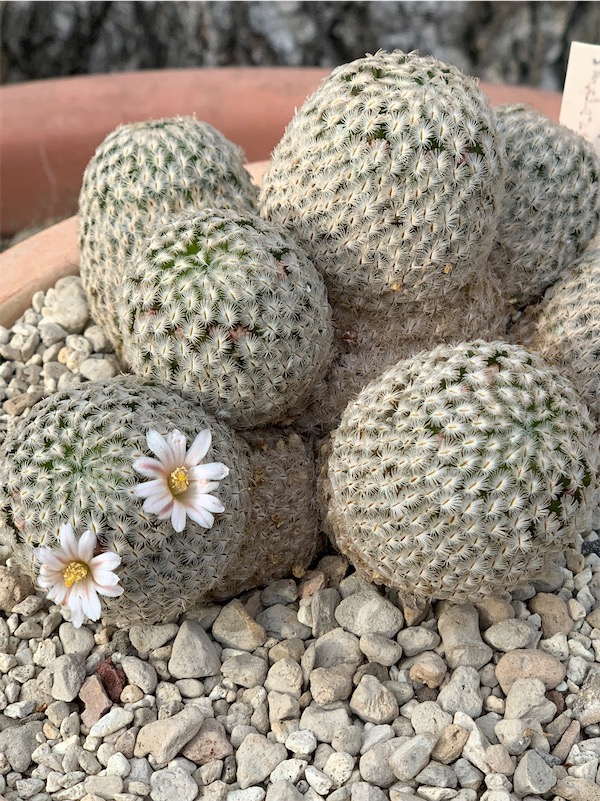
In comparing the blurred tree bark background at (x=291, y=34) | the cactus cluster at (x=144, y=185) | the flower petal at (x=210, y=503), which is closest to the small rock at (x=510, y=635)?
the flower petal at (x=210, y=503)

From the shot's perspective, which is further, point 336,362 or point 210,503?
point 336,362

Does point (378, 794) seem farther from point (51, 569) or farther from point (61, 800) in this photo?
point (51, 569)

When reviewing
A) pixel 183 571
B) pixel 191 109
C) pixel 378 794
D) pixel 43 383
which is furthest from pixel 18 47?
pixel 378 794

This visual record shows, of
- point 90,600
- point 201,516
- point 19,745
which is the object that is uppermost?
point 201,516

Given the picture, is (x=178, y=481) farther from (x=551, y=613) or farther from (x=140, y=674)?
(x=551, y=613)

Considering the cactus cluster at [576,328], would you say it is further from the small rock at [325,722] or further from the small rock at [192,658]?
the small rock at [192,658]

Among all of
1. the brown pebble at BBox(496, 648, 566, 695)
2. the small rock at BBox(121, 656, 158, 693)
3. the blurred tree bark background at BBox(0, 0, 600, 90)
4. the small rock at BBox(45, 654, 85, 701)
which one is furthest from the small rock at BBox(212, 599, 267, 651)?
the blurred tree bark background at BBox(0, 0, 600, 90)

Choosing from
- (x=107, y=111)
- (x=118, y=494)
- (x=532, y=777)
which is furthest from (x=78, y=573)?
(x=107, y=111)
